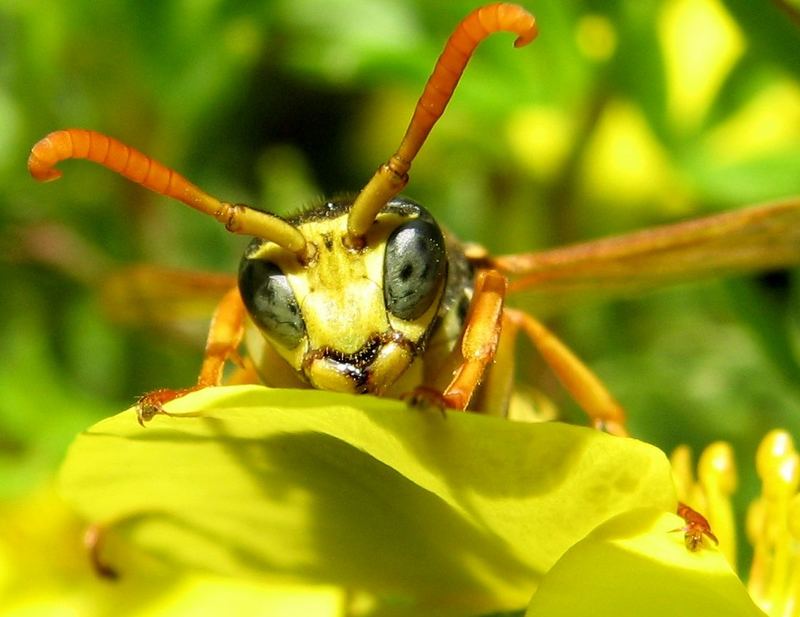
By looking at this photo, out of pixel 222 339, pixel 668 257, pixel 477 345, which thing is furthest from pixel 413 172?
pixel 477 345

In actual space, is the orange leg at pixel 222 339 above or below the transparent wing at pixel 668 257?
below

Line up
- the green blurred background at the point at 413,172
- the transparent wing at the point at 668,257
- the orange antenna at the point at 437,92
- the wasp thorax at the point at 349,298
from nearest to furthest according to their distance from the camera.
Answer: the orange antenna at the point at 437,92
the wasp thorax at the point at 349,298
the transparent wing at the point at 668,257
the green blurred background at the point at 413,172

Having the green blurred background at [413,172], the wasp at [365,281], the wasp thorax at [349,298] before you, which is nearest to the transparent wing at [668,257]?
the wasp at [365,281]

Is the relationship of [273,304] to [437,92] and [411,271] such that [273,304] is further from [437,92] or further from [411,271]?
[437,92]

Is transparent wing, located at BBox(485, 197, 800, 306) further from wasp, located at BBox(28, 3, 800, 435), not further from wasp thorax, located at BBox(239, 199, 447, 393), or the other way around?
wasp thorax, located at BBox(239, 199, 447, 393)

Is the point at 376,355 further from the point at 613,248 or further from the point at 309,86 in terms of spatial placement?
the point at 309,86

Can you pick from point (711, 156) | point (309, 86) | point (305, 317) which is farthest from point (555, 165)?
point (305, 317)

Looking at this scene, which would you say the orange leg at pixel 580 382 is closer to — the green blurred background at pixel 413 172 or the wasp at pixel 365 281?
the wasp at pixel 365 281

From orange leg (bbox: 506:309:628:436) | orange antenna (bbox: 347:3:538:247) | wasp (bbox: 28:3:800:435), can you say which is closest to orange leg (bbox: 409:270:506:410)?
wasp (bbox: 28:3:800:435)
